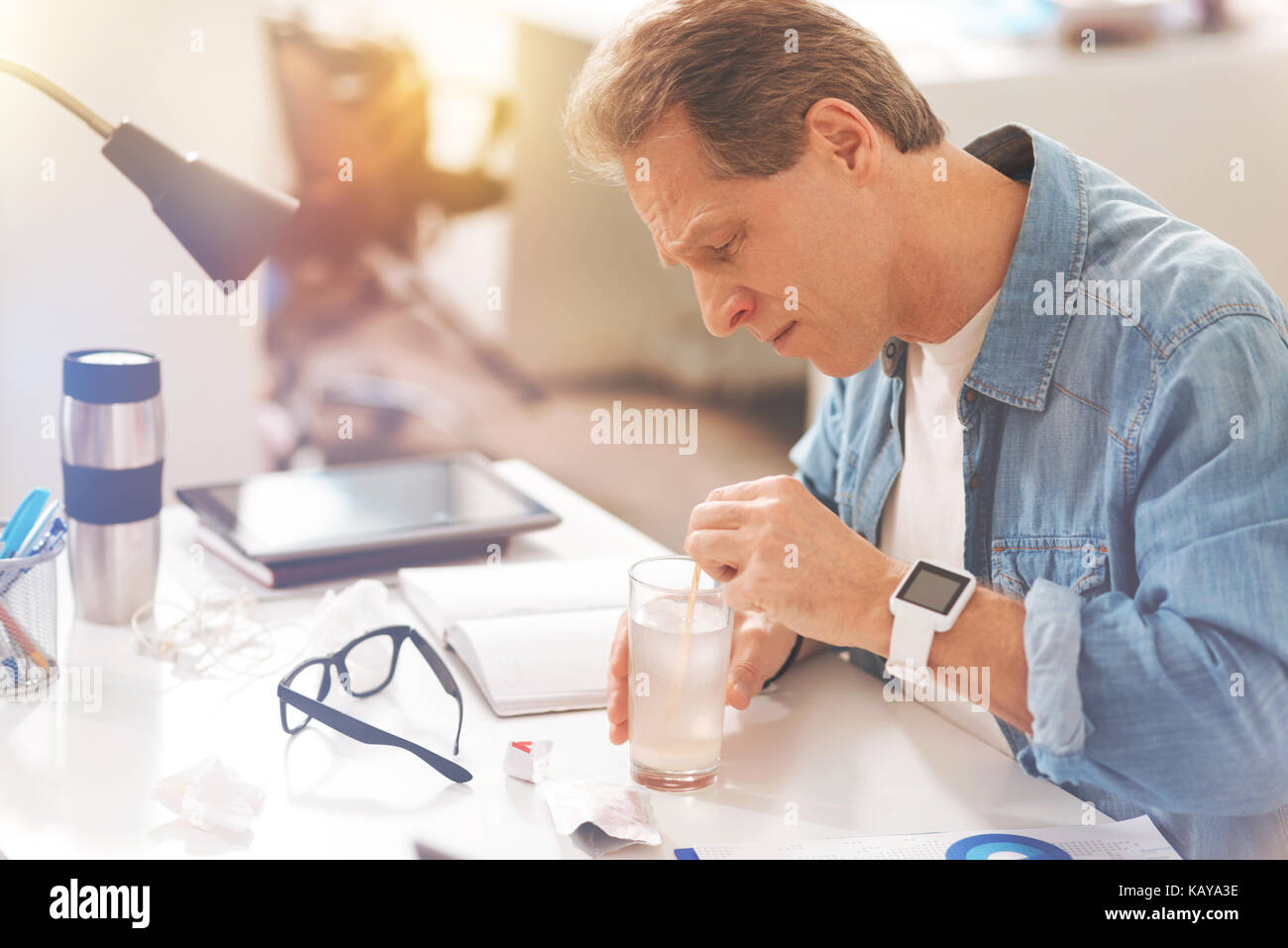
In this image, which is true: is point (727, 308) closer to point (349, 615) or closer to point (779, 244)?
point (779, 244)

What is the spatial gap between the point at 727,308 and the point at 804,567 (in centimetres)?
31

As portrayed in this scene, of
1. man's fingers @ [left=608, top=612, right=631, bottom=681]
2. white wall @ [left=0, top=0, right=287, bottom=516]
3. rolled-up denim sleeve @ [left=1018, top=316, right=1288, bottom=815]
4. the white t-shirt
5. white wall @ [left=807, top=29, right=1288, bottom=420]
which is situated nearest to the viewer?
rolled-up denim sleeve @ [left=1018, top=316, right=1288, bottom=815]

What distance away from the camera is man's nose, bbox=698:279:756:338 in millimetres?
1101

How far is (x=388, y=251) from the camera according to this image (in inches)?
114

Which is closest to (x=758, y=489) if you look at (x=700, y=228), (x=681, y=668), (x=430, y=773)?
(x=681, y=668)

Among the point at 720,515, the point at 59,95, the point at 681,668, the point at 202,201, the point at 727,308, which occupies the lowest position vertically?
the point at 681,668

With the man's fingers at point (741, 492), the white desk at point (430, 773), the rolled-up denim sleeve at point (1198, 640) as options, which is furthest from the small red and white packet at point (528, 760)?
the rolled-up denim sleeve at point (1198, 640)

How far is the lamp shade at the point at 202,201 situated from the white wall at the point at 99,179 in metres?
1.33

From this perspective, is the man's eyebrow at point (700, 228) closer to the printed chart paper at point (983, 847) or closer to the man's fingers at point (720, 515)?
the man's fingers at point (720, 515)

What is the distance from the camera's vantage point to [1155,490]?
0.91m

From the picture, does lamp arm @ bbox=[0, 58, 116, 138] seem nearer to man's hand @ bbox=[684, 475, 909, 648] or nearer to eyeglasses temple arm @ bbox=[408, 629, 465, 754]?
eyeglasses temple arm @ bbox=[408, 629, 465, 754]

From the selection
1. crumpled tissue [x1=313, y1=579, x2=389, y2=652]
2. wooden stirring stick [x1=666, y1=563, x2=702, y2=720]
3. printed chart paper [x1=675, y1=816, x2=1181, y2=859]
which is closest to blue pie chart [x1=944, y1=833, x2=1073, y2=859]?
printed chart paper [x1=675, y1=816, x2=1181, y2=859]

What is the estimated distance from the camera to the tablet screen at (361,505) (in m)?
1.41
